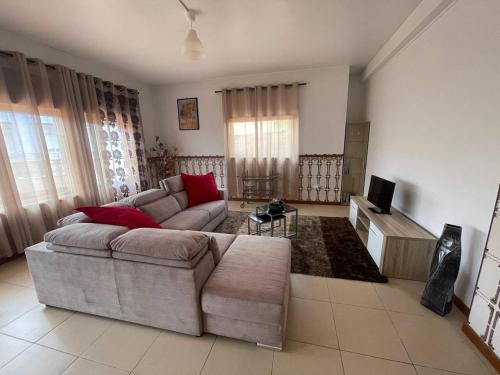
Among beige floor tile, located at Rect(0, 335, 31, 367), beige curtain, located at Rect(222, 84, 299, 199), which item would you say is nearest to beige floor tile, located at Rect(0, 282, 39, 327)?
beige floor tile, located at Rect(0, 335, 31, 367)

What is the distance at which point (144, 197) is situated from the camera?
2.60 meters

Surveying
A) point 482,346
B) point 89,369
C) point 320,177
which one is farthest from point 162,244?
point 320,177

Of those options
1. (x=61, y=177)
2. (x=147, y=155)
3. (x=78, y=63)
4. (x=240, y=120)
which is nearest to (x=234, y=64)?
(x=240, y=120)

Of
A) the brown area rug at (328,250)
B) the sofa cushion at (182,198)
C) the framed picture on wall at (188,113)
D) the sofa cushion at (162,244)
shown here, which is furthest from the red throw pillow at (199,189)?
the framed picture on wall at (188,113)

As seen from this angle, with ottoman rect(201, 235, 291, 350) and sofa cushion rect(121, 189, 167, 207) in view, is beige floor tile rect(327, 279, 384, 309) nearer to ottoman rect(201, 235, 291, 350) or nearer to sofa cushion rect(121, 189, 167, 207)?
ottoman rect(201, 235, 291, 350)

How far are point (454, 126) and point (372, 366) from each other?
1967 millimetres

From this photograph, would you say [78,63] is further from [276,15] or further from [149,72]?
[276,15]

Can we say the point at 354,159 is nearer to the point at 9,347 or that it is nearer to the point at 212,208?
the point at 212,208

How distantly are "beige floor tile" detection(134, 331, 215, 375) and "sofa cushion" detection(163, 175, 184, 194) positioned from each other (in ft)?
6.64

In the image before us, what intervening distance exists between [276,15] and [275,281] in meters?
2.68

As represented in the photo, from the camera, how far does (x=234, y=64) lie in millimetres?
3658

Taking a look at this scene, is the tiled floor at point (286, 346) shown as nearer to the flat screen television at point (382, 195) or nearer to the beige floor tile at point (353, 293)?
the beige floor tile at point (353, 293)

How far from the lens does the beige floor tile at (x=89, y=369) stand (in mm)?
1215

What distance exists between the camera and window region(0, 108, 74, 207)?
7.93ft
